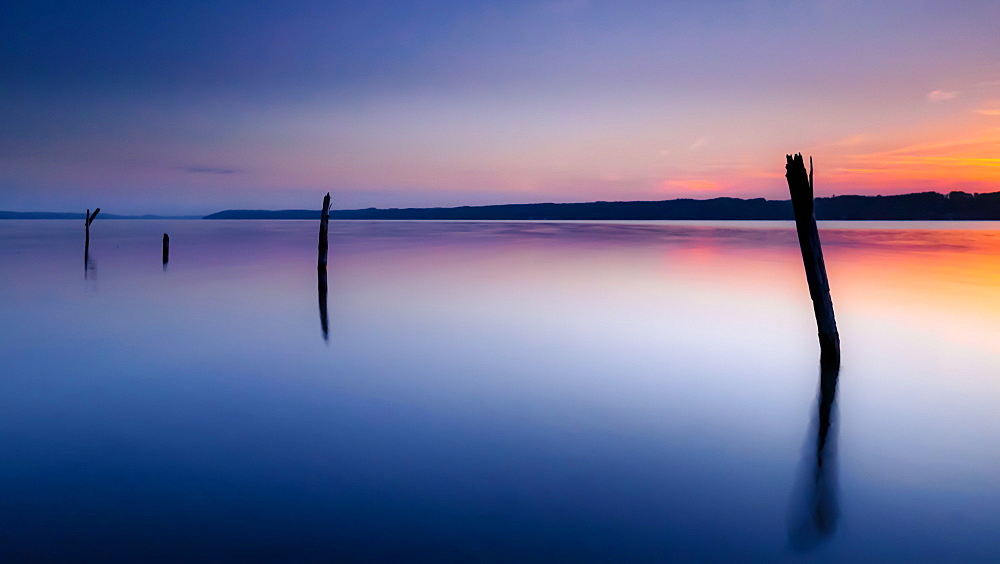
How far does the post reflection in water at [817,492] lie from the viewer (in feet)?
13.8

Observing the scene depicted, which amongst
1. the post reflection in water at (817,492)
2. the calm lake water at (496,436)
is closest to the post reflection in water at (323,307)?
the calm lake water at (496,436)

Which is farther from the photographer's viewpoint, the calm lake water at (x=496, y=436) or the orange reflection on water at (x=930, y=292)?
the orange reflection on water at (x=930, y=292)

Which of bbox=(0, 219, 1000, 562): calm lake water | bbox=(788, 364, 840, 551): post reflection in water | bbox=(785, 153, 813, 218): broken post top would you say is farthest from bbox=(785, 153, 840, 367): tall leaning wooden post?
bbox=(788, 364, 840, 551): post reflection in water

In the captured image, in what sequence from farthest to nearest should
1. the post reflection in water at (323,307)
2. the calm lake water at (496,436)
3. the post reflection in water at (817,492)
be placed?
the post reflection in water at (323,307) → the post reflection in water at (817,492) → the calm lake water at (496,436)

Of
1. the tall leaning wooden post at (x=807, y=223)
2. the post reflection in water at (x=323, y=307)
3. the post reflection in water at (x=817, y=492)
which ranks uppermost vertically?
the tall leaning wooden post at (x=807, y=223)

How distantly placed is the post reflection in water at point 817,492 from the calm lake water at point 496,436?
0.03 metres

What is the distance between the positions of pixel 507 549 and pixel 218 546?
1.97 m

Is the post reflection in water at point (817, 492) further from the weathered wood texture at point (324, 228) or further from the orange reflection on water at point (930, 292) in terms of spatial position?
the weathered wood texture at point (324, 228)

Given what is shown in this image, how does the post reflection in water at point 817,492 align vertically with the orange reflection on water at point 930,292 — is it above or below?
below

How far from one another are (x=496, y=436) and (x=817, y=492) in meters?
3.01

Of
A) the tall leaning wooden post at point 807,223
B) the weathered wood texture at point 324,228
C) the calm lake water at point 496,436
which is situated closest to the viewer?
the calm lake water at point 496,436

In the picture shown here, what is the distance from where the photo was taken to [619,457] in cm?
550

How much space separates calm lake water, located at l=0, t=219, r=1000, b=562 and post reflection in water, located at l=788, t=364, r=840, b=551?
0.03 metres

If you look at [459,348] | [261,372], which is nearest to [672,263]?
[459,348]
